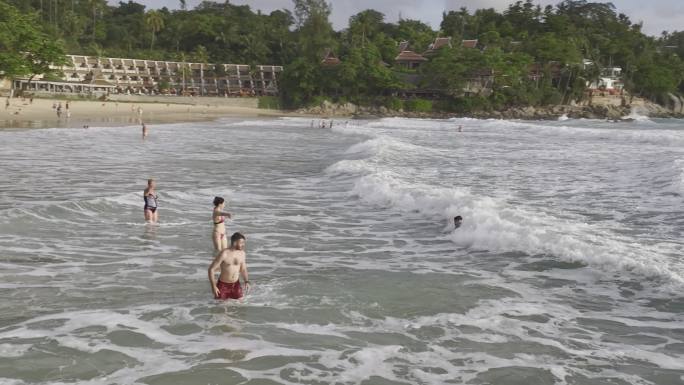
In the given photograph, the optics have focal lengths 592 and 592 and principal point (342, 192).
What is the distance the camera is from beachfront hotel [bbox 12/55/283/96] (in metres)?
70.8

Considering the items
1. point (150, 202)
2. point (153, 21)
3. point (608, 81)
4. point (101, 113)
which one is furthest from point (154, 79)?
point (150, 202)

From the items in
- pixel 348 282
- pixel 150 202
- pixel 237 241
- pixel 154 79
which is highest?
pixel 154 79

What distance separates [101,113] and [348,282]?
53.5m

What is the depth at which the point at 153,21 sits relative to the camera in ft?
311

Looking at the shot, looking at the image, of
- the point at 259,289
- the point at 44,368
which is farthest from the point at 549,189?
the point at 44,368

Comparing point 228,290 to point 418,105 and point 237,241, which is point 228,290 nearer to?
point 237,241

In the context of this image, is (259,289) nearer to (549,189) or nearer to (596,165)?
(549,189)

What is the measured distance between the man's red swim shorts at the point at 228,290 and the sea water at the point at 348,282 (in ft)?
0.52

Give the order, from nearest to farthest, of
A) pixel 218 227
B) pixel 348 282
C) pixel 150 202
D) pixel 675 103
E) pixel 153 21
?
pixel 348 282 < pixel 218 227 < pixel 150 202 < pixel 153 21 < pixel 675 103

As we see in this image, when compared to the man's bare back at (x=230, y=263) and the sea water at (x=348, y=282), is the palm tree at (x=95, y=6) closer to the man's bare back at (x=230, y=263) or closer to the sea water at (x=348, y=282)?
the sea water at (x=348, y=282)

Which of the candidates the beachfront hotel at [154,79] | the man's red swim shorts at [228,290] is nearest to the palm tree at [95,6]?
the beachfront hotel at [154,79]

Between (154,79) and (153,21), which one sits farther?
(153,21)

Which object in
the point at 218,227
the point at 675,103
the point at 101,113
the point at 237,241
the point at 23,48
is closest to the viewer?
the point at 237,241

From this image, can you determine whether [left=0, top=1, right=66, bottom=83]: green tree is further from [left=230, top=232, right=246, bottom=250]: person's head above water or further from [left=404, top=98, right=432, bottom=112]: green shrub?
[left=230, top=232, right=246, bottom=250]: person's head above water
